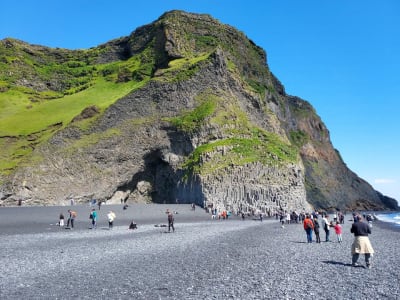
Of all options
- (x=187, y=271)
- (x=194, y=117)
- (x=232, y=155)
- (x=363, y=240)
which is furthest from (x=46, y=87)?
(x=363, y=240)

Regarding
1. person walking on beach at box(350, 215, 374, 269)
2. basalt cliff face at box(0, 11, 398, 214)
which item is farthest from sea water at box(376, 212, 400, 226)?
person walking on beach at box(350, 215, 374, 269)

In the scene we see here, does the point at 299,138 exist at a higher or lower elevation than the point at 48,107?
→ higher

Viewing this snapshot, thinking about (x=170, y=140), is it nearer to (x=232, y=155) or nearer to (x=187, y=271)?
(x=232, y=155)

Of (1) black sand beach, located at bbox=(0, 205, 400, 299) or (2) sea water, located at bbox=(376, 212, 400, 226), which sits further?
(2) sea water, located at bbox=(376, 212, 400, 226)

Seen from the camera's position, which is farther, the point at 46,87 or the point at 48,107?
the point at 46,87

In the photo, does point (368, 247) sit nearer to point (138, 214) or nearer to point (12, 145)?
point (138, 214)

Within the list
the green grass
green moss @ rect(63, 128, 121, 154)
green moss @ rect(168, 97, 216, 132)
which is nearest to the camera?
green moss @ rect(63, 128, 121, 154)

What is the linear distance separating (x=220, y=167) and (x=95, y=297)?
161 ft

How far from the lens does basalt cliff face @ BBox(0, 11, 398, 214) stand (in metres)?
59.4

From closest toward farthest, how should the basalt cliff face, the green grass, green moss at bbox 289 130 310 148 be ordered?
the basalt cliff face, the green grass, green moss at bbox 289 130 310 148

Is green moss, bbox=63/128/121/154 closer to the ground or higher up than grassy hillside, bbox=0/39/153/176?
closer to the ground

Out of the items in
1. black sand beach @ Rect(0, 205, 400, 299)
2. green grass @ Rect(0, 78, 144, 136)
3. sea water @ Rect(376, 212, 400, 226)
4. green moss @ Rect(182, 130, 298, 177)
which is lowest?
black sand beach @ Rect(0, 205, 400, 299)

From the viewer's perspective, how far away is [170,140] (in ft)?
219

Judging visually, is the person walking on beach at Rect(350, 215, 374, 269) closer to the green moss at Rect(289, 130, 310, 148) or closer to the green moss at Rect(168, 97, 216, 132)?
the green moss at Rect(168, 97, 216, 132)
